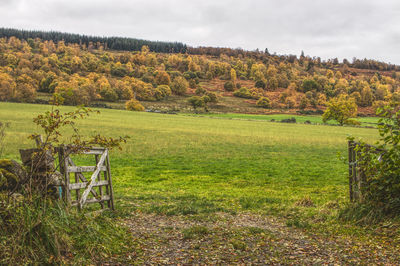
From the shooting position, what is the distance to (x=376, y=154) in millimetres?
10633

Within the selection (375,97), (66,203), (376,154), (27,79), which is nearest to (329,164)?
(376,154)

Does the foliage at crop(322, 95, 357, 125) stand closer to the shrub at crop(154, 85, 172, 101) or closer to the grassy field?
the shrub at crop(154, 85, 172, 101)

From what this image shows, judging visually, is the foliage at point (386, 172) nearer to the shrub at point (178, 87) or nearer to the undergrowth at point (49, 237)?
the undergrowth at point (49, 237)

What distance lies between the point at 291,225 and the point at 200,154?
23781 millimetres

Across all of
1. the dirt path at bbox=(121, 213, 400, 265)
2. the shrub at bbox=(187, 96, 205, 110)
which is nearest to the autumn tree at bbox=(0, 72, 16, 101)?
the shrub at bbox=(187, 96, 205, 110)

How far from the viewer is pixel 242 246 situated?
28.0ft

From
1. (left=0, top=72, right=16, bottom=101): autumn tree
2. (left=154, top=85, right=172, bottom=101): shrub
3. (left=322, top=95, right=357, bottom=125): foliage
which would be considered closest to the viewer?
(left=0, top=72, right=16, bottom=101): autumn tree

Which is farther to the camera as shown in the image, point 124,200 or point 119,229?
point 124,200

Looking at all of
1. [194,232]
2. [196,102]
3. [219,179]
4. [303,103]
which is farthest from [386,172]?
[303,103]

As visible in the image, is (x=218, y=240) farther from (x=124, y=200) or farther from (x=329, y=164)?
(x=329, y=164)

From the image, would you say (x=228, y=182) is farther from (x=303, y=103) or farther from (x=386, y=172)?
(x=303, y=103)

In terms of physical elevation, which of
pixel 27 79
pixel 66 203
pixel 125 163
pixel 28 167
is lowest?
pixel 125 163

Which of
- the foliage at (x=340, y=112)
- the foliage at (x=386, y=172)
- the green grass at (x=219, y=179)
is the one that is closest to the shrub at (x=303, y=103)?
the foliage at (x=340, y=112)

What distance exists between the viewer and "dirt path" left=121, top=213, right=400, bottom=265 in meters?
7.70
